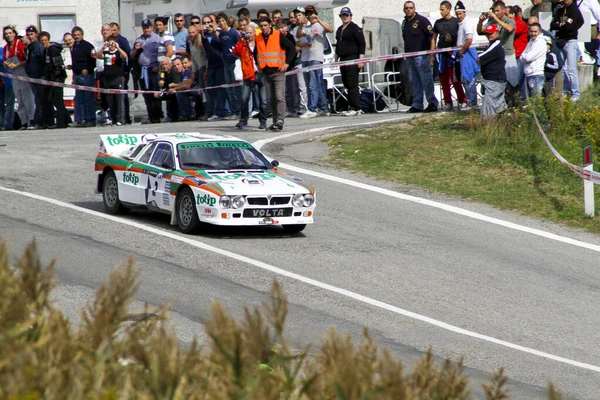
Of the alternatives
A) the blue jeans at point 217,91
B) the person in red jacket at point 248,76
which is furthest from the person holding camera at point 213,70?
the person in red jacket at point 248,76

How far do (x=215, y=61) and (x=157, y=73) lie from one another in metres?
1.54

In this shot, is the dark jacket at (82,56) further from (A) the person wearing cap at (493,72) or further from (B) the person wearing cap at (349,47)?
(A) the person wearing cap at (493,72)

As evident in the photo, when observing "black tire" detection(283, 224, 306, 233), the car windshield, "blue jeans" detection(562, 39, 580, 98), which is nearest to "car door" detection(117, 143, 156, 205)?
the car windshield

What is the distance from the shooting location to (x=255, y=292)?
10.3 metres

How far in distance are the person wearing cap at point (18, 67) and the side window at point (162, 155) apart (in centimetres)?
1225

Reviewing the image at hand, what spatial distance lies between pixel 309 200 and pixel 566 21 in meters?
8.19

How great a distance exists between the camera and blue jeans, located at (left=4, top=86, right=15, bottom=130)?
2580cm

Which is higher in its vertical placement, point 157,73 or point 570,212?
point 157,73

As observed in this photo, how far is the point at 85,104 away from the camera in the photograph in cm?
2514

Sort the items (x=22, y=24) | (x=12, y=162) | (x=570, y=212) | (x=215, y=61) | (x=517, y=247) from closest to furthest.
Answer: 1. (x=517, y=247)
2. (x=570, y=212)
3. (x=12, y=162)
4. (x=215, y=61)
5. (x=22, y=24)

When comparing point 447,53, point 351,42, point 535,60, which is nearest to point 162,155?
point 535,60

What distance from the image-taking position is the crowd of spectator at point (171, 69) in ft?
78.3

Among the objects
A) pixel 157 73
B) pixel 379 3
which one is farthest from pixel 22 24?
pixel 379 3

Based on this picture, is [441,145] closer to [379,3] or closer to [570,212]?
[570,212]
